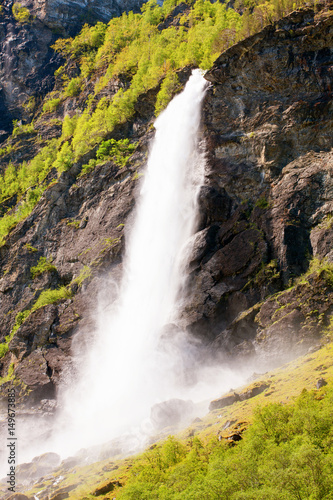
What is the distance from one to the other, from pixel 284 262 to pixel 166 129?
765 inches

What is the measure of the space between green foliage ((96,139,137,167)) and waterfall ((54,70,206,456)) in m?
3.49

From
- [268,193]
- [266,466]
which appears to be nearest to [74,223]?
[268,193]

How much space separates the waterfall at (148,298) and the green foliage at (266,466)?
1013 centimetres

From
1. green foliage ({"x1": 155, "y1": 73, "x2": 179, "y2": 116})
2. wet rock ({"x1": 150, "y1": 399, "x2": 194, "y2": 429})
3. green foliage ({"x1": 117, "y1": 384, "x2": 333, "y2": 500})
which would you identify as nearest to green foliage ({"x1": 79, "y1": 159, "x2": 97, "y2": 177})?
green foliage ({"x1": 155, "y1": 73, "x2": 179, "y2": 116})

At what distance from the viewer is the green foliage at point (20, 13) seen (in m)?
71.9

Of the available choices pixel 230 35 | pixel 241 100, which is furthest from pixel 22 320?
pixel 230 35

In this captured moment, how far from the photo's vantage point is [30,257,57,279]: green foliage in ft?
115

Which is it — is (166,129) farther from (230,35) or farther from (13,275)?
(13,275)

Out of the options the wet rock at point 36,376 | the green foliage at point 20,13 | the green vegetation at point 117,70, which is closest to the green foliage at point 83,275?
the wet rock at point 36,376

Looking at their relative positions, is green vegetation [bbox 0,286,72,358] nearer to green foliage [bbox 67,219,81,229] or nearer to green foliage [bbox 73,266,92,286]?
green foliage [bbox 73,266,92,286]

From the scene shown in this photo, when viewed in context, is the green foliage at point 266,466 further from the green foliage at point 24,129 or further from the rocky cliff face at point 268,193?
the green foliage at point 24,129

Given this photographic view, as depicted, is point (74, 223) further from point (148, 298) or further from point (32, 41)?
point (32, 41)

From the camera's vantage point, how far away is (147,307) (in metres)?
26.7

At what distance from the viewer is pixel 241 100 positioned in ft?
95.8
